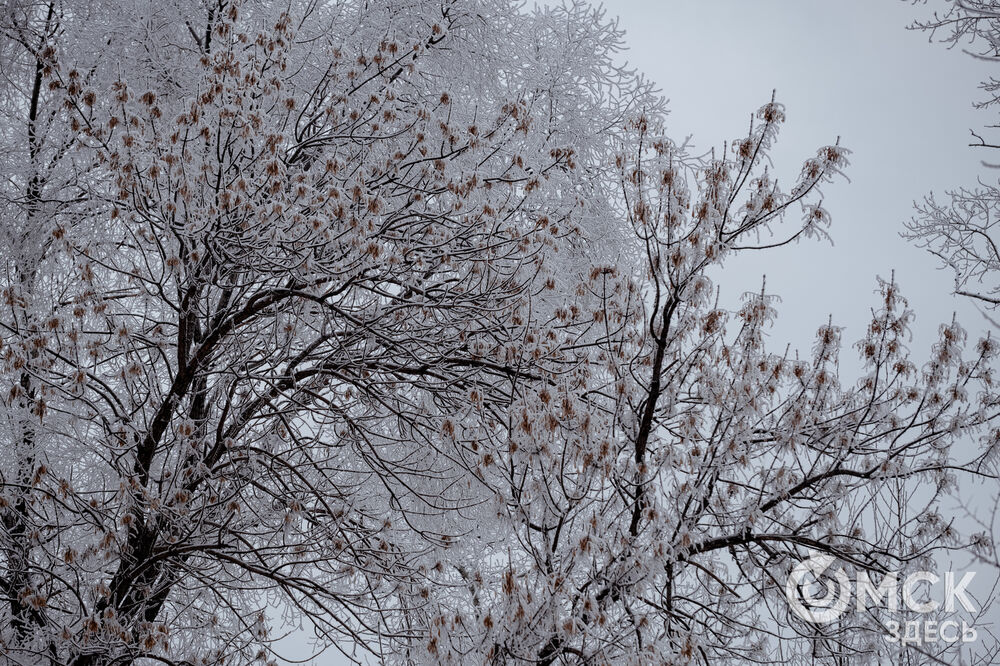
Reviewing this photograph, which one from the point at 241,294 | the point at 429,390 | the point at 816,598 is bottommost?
the point at 816,598

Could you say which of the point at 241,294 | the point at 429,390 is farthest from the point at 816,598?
the point at 241,294

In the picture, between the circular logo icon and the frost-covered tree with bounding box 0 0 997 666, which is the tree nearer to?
the frost-covered tree with bounding box 0 0 997 666

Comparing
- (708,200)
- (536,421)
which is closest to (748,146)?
(708,200)

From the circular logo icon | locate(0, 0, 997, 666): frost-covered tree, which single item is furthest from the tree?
the circular logo icon

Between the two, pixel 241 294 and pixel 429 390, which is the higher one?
pixel 241 294

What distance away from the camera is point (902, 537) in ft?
16.9

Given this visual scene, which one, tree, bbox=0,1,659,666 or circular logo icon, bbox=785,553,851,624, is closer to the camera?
circular logo icon, bbox=785,553,851,624

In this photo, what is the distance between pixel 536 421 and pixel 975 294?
13.3 ft

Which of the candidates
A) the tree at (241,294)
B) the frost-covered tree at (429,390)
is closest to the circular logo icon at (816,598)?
the frost-covered tree at (429,390)

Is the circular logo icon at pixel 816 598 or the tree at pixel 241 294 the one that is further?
the tree at pixel 241 294

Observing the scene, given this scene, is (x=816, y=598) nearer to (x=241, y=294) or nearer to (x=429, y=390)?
(x=429, y=390)

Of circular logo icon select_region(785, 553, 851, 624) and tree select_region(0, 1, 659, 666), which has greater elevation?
tree select_region(0, 1, 659, 666)

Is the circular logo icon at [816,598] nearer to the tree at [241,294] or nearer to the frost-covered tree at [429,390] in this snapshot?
the frost-covered tree at [429,390]

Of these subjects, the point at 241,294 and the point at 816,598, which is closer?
the point at 816,598
